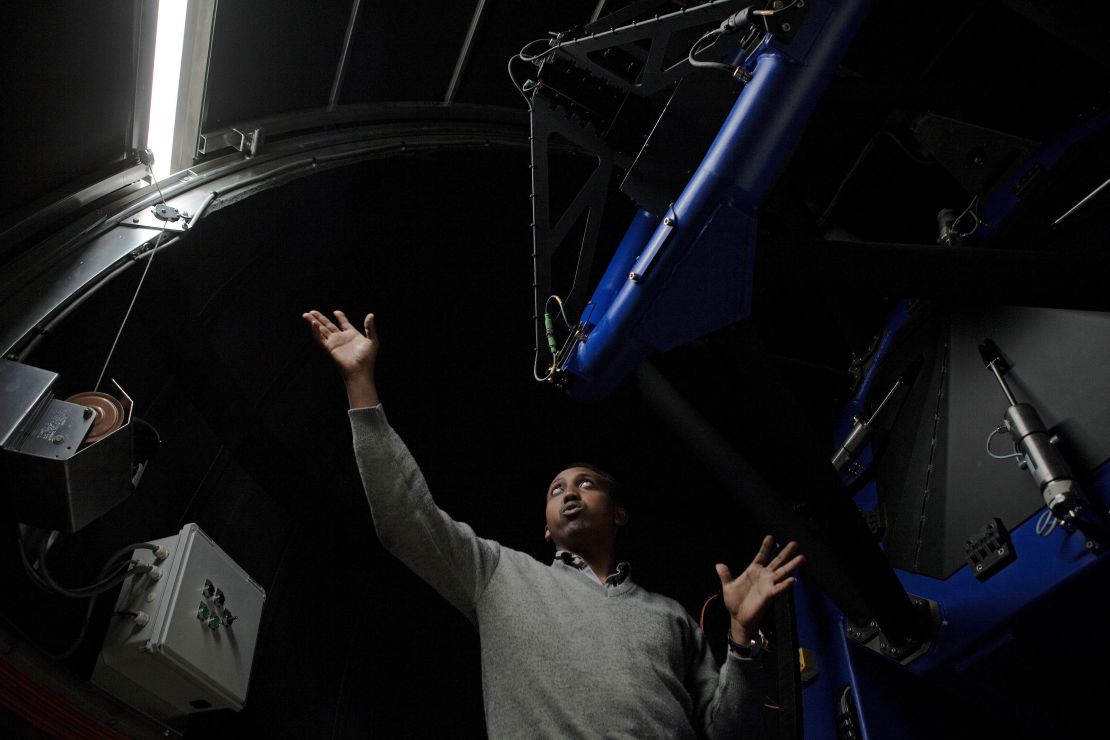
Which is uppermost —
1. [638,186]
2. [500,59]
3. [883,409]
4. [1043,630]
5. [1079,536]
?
[500,59]

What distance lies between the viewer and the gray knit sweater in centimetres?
175

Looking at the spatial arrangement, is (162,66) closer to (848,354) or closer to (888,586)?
(888,586)

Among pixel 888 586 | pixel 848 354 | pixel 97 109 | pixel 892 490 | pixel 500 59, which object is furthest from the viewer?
pixel 848 354

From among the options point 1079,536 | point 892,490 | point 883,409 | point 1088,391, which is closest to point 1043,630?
point 1079,536

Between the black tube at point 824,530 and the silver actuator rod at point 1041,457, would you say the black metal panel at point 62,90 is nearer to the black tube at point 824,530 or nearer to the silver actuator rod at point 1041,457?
the black tube at point 824,530

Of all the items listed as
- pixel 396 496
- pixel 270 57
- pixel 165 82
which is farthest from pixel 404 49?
pixel 396 496

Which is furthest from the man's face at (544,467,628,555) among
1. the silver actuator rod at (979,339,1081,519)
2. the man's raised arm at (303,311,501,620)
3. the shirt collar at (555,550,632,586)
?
the silver actuator rod at (979,339,1081,519)

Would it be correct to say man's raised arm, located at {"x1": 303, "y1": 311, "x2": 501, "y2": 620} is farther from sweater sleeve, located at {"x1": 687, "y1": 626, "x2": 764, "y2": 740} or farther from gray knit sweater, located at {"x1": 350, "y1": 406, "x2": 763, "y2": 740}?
sweater sleeve, located at {"x1": 687, "y1": 626, "x2": 764, "y2": 740}

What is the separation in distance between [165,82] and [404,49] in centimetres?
106

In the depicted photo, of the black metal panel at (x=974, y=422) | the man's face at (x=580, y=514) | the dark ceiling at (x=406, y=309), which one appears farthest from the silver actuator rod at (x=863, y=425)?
the man's face at (x=580, y=514)

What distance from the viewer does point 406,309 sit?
3453 millimetres

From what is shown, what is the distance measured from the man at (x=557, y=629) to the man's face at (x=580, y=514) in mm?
241

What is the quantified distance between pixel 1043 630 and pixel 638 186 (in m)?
1.80

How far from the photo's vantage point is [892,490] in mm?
2832
